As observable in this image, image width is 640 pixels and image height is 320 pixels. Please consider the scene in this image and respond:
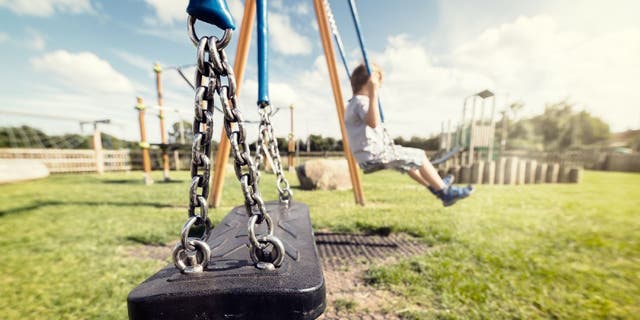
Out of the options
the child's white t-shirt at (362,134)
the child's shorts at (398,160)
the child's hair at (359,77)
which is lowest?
the child's shorts at (398,160)

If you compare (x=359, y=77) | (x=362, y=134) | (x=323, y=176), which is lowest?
(x=323, y=176)

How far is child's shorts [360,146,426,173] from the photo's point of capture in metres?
2.47

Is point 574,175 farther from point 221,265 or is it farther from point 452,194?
point 221,265

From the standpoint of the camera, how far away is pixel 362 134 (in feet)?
8.19

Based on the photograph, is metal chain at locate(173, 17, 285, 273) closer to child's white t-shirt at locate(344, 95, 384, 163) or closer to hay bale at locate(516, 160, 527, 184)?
child's white t-shirt at locate(344, 95, 384, 163)

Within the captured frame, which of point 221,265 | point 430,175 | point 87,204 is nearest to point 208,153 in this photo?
point 221,265

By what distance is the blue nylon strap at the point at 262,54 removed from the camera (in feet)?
4.19

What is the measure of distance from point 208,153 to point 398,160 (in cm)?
206

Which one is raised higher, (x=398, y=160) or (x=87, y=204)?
(x=398, y=160)

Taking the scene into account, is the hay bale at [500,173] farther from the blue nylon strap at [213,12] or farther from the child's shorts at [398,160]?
the blue nylon strap at [213,12]

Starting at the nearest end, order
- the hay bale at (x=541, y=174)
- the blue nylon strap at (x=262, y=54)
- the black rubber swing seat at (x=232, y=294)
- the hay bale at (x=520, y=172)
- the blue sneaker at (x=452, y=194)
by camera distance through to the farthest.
→ the black rubber swing seat at (x=232, y=294) → the blue nylon strap at (x=262, y=54) → the blue sneaker at (x=452, y=194) → the hay bale at (x=520, y=172) → the hay bale at (x=541, y=174)

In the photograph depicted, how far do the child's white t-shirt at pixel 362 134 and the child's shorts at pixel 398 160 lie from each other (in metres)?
0.05

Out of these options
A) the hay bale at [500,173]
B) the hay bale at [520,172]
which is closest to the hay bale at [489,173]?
the hay bale at [500,173]

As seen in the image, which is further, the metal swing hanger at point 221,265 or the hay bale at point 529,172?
the hay bale at point 529,172
